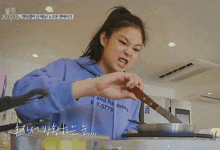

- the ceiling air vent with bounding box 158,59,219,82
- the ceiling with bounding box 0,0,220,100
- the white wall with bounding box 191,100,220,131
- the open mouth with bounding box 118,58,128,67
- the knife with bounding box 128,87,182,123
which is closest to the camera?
the knife with bounding box 128,87,182,123

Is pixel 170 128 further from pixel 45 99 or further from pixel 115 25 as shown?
pixel 115 25

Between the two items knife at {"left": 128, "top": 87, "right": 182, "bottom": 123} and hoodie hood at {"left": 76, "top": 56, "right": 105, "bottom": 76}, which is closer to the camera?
knife at {"left": 128, "top": 87, "right": 182, "bottom": 123}

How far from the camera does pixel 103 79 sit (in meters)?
0.33

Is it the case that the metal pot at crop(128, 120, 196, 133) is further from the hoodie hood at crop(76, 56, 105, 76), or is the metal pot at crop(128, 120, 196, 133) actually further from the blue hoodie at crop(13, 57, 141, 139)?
the hoodie hood at crop(76, 56, 105, 76)

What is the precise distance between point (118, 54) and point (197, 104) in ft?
12.5

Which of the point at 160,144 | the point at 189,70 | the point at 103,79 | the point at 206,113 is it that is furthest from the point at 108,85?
the point at 206,113

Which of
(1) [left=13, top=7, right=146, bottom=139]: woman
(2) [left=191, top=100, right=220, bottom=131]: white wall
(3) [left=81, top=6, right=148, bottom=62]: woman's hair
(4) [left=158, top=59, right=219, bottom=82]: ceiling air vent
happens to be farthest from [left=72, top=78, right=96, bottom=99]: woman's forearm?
(2) [left=191, top=100, right=220, bottom=131]: white wall

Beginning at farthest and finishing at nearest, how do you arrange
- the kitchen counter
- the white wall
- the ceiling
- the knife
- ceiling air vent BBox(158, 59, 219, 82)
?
the white wall < ceiling air vent BBox(158, 59, 219, 82) < the ceiling < the knife < the kitchen counter

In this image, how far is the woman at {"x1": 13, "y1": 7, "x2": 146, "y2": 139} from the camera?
13.3 inches

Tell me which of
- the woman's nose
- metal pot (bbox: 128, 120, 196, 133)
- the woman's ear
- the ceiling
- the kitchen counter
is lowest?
the kitchen counter

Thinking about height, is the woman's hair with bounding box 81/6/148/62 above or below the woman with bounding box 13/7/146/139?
above

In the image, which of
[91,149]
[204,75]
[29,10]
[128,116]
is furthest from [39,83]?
[204,75]

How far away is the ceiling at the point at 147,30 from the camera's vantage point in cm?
141

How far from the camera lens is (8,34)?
1.62 metres
